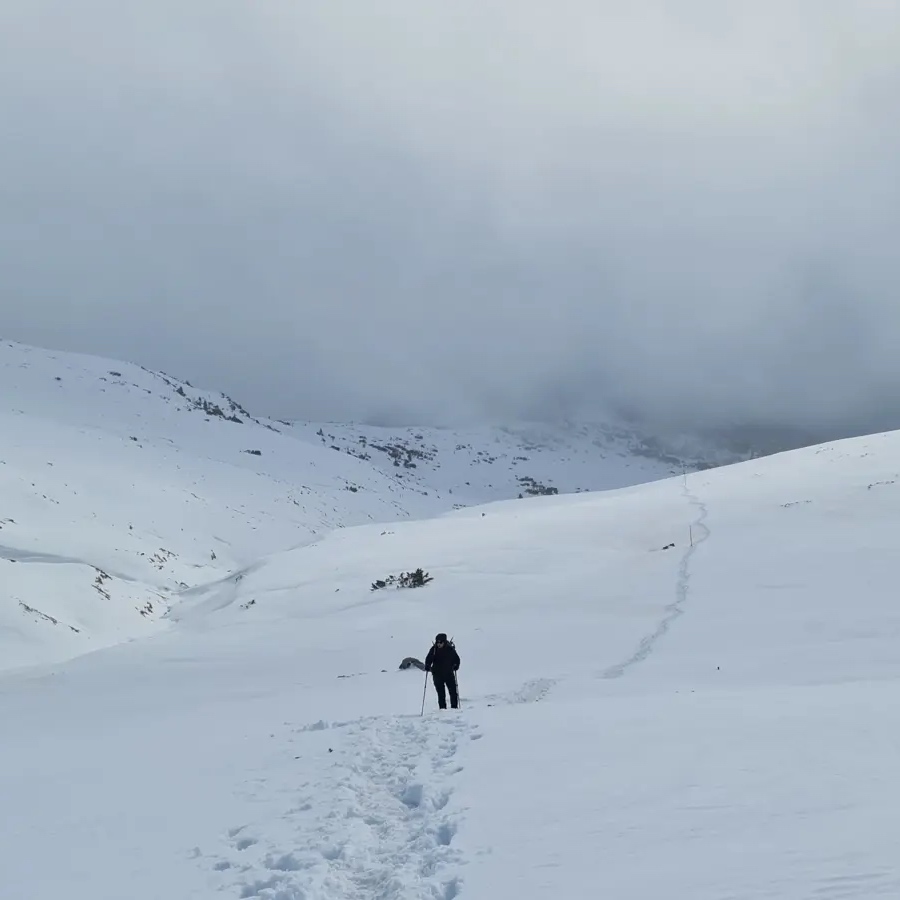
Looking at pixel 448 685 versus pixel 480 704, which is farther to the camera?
pixel 448 685

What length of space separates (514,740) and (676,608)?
28.7 feet

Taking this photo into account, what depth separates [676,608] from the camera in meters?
17.1

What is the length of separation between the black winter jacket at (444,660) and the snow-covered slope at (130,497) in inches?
501

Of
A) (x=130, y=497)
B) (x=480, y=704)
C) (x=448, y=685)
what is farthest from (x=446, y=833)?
(x=130, y=497)

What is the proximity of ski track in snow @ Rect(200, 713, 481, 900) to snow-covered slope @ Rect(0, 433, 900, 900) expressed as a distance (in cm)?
3

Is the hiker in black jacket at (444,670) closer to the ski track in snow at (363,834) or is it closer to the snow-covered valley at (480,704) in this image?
the snow-covered valley at (480,704)

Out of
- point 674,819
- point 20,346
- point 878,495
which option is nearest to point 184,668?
point 674,819

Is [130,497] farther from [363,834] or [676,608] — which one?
[363,834]

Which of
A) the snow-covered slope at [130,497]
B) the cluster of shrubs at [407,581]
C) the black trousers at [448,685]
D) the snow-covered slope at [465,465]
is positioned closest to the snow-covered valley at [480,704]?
the snow-covered slope at [130,497]

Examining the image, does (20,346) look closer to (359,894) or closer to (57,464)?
(57,464)

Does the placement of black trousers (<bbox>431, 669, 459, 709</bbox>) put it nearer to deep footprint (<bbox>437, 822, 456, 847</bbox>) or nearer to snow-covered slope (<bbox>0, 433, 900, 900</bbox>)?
snow-covered slope (<bbox>0, 433, 900, 900</bbox>)

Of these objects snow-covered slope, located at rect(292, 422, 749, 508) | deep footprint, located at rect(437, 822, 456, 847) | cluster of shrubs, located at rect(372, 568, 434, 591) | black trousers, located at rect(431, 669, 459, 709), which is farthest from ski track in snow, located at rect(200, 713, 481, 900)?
snow-covered slope, located at rect(292, 422, 749, 508)

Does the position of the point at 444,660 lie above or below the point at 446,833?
above

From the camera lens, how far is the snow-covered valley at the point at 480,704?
20.7 ft
